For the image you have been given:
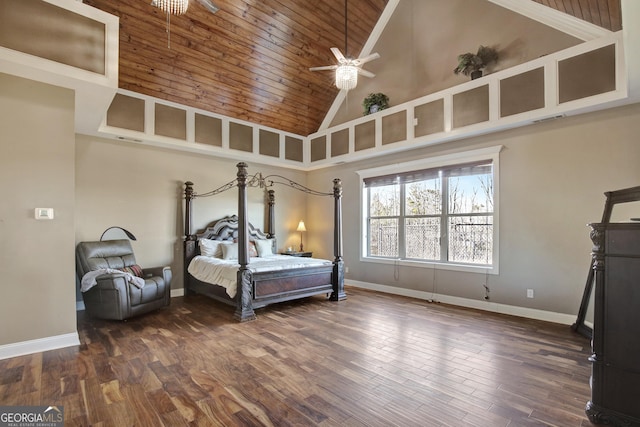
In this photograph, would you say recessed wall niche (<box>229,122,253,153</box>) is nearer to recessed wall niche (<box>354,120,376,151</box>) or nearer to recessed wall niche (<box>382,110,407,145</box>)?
recessed wall niche (<box>354,120,376,151</box>)

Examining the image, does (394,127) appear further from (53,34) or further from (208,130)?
(53,34)

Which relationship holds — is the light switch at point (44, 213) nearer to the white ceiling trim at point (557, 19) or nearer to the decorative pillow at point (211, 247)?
the decorative pillow at point (211, 247)

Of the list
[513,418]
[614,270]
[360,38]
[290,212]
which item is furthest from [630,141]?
[290,212]

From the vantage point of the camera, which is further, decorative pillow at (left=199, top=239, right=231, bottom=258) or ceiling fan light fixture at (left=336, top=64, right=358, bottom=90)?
decorative pillow at (left=199, top=239, right=231, bottom=258)

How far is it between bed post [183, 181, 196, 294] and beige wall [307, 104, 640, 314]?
15.3 ft

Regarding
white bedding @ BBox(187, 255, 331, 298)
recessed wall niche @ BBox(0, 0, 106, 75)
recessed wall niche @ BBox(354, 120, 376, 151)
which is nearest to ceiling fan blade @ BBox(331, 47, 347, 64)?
recessed wall niche @ BBox(354, 120, 376, 151)

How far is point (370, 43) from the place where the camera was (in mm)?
6434

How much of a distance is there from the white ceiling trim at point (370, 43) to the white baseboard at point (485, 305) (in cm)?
384

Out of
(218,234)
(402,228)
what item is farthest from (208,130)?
(402,228)

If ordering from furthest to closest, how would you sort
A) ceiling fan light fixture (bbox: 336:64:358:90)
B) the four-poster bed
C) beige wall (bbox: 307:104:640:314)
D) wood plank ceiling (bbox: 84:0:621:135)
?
wood plank ceiling (bbox: 84:0:621:135) < the four-poster bed < ceiling fan light fixture (bbox: 336:64:358:90) < beige wall (bbox: 307:104:640:314)

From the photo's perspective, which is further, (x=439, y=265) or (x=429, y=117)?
(x=439, y=265)

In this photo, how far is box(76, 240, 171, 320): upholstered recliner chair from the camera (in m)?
3.94

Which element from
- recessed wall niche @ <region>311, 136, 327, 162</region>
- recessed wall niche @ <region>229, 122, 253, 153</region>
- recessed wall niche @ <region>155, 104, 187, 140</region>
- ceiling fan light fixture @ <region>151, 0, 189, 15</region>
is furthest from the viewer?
recessed wall niche @ <region>311, 136, 327, 162</region>

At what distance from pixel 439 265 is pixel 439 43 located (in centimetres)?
390
